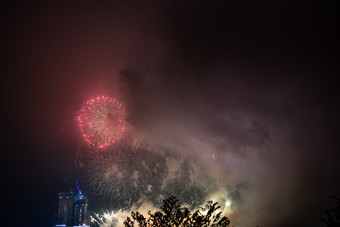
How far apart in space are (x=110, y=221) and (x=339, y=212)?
34915 mm

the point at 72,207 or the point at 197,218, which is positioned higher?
the point at 72,207

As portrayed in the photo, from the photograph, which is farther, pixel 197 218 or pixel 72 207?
pixel 72 207

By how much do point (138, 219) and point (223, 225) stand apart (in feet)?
28.8

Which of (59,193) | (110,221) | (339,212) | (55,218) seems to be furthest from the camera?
(59,193)

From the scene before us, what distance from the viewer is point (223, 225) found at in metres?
26.3

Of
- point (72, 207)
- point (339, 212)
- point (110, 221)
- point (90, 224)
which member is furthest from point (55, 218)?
point (339, 212)

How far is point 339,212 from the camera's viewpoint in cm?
2355

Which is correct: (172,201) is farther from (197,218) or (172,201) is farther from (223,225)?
(223,225)

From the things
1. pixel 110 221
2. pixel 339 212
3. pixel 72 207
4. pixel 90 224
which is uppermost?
pixel 72 207

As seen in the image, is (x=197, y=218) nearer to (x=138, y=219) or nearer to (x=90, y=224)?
(x=138, y=219)

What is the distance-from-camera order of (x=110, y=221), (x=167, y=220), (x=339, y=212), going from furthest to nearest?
(x=110, y=221) → (x=167, y=220) → (x=339, y=212)

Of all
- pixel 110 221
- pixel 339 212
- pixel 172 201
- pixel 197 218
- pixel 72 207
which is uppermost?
pixel 72 207

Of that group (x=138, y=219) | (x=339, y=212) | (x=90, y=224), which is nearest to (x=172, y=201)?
(x=138, y=219)

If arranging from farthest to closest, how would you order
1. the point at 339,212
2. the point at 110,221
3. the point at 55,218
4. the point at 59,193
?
1. the point at 59,193
2. the point at 55,218
3. the point at 110,221
4. the point at 339,212
